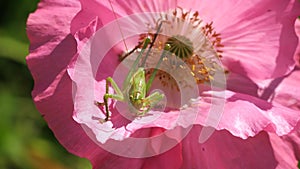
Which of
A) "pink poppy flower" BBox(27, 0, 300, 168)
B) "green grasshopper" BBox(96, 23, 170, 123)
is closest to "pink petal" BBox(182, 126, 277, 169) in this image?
"pink poppy flower" BBox(27, 0, 300, 168)

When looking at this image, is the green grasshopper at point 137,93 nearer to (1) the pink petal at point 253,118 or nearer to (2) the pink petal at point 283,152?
(1) the pink petal at point 253,118

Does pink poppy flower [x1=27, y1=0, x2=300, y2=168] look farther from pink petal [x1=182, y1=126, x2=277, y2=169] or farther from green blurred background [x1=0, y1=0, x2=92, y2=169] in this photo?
green blurred background [x1=0, y1=0, x2=92, y2=169]

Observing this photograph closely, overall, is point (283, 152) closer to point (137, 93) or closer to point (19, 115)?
point (137, 93)

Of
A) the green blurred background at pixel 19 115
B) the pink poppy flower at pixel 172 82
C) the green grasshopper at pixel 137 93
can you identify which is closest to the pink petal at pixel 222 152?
the pink poppy flower at pixel 172 82

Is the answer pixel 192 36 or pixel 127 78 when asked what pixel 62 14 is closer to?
pixel 127 78

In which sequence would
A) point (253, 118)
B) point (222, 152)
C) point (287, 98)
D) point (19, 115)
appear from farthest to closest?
point (19, 115), point (287, 98), point (222, 152), point (253, 118)

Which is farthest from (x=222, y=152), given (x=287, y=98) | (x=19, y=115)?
(x=19, y=115)
